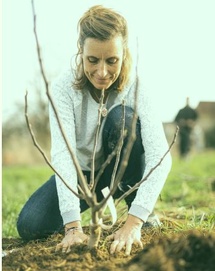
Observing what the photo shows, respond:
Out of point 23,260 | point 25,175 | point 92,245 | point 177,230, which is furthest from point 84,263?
point 25,175

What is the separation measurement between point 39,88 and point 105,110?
634 inches

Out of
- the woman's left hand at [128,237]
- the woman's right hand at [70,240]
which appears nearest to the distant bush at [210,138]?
the woman's left hand at [128,237]

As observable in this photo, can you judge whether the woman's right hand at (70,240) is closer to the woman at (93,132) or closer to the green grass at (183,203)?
the woman at (93,132)

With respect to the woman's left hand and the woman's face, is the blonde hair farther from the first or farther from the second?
the woman's left hand

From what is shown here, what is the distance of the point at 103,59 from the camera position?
8.20 feet

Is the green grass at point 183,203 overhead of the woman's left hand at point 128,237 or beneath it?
beneath

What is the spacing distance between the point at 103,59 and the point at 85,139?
2.20ft

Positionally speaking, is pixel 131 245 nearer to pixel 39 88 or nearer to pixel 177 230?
pixel 177 230

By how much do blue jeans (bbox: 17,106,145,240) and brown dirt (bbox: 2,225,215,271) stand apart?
48cm

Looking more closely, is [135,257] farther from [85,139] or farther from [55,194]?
[55,194]

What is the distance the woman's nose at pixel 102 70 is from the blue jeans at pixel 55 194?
1.36 ft

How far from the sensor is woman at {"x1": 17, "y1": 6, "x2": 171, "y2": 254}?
2477 mm

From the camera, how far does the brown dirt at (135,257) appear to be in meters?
1.67

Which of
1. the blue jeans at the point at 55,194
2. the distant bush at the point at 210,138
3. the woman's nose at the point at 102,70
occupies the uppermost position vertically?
the woman's nose at the point at 102,70
